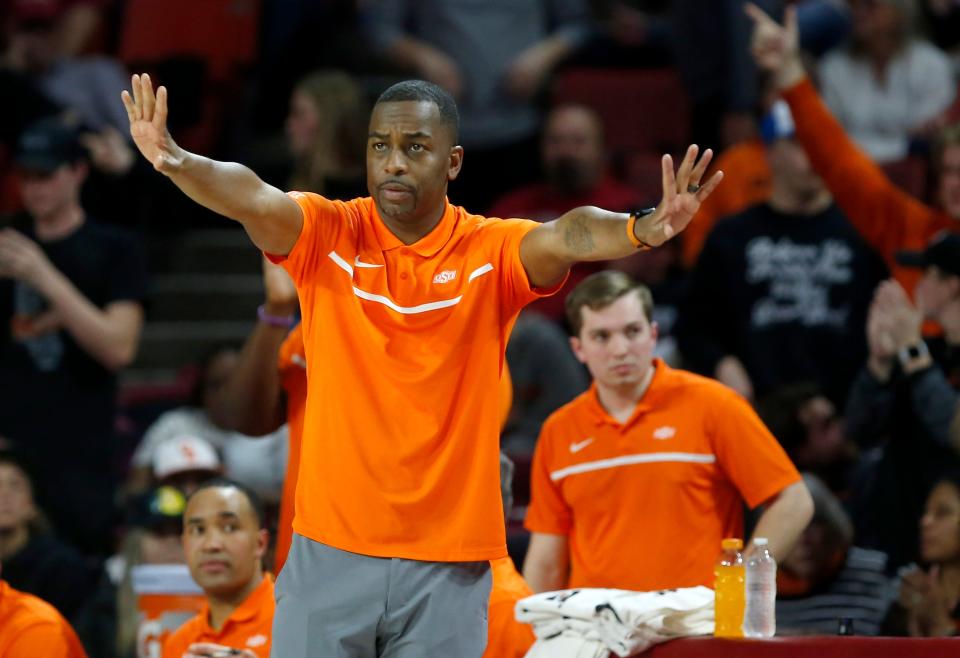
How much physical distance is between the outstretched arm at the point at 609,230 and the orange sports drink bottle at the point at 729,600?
118 centimetres

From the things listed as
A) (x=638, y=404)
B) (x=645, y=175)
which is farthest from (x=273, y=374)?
(x=645, y=175)

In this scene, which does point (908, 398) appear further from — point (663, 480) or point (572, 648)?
point (572, 648)

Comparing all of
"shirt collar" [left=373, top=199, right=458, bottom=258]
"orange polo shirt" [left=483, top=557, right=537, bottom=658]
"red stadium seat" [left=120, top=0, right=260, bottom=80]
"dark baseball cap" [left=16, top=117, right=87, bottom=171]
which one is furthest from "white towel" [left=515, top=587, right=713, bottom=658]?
"red stadium seat" [left=120, top=0, right=260, bottom=80]

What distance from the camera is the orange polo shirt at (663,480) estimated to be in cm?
527

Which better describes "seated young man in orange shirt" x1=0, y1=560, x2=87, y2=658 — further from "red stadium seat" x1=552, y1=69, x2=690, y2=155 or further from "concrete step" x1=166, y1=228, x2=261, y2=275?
"red stadium seat" x1=552, y1=69, x2=690, y2=155

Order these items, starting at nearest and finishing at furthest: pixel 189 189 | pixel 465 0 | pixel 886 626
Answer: pixel 189 189 → pixel 886 626 → pixel 465 0

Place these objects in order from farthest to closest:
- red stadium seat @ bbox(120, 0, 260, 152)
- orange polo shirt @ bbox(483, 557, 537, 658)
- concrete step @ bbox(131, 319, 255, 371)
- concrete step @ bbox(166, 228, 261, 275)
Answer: concrete step @ bbox(166, 228, 261, 275) → red stadium seat @ bbox(120, 0, 260, 152) → concrete step @ bbox(131, 319, 255, 371) → orange polo shirt @ bbox(483, 557, 537, 658)

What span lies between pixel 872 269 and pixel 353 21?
3.87m

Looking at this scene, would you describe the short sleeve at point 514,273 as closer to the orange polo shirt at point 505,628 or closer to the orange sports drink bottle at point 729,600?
the orange sports drink bottle at point 729,600

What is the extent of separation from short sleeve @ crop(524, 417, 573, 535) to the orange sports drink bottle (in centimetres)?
84

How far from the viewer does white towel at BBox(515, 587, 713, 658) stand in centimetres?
470

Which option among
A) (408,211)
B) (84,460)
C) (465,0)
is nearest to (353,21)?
(465,0)

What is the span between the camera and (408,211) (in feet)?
13.2

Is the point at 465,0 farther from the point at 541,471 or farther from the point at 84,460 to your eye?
the point at 541,471
